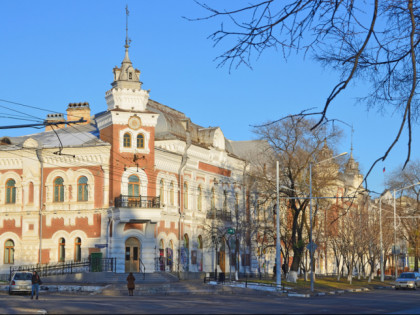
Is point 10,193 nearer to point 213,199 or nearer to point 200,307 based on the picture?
point 213,199

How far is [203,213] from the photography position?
59469 millimetres

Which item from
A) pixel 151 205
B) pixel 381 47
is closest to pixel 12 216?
pixel 151 205

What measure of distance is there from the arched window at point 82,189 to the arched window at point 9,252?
21.5 ft

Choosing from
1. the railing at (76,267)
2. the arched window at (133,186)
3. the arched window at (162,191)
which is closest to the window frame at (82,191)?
the arched window at (133,186)

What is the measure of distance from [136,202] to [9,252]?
36.4 ft

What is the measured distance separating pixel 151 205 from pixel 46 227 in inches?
327

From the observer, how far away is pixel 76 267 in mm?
50531

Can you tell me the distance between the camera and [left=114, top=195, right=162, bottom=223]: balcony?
49531 millimetres

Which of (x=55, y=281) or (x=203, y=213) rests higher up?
(x=203, y=213)

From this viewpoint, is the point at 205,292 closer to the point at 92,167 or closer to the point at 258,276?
the point at 92,167

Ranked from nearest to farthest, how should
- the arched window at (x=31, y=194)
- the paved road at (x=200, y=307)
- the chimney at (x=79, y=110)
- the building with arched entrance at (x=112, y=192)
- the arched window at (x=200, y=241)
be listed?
the paved road at (x=200, y=307)
the building with arched entrance at (x=112, y=192)
the arched window at (x=31, y=194)
the arched window at (x=200, y=241)
the chimney at (x=79, y=110)

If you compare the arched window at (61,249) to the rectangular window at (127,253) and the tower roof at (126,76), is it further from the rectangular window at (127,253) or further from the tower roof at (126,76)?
the tower roof at (126,76)

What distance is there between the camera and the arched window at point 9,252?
53.4 metres

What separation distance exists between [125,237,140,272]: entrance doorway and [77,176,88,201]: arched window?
15.4 feet
